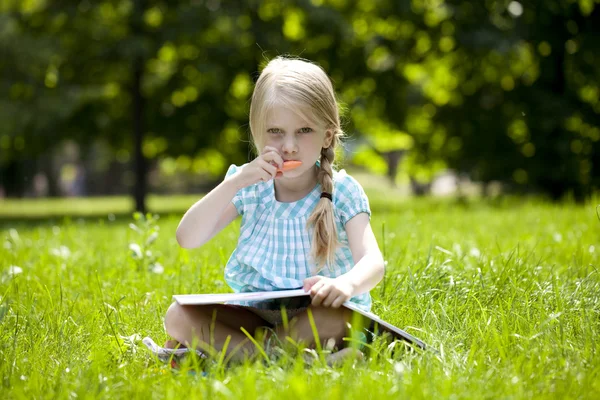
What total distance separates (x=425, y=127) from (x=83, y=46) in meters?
8.34

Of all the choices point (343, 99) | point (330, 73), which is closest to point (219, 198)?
point (343, 99)

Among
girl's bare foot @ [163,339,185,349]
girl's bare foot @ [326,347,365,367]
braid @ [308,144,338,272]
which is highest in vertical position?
braid @ [308,144,338,272]

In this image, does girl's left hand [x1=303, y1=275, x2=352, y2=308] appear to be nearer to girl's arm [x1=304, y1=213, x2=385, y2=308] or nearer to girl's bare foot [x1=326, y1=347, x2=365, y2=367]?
girl's arm [x1=304, y1=213, x2=385, y2=308]

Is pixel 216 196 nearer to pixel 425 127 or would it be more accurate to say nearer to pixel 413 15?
pixel 413 15

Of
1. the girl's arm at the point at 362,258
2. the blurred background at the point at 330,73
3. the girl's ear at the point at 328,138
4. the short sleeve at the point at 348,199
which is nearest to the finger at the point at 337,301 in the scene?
the girl's arm at the point at 362,258

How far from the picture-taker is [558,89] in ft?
48.9

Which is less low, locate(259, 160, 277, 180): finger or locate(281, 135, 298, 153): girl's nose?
locate(281, 135, 298, 153): girl's nose

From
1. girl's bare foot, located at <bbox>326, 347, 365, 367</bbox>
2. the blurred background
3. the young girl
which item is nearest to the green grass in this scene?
girl's bare foot, located at <bbox>326, 347, 365, 367</bbox>

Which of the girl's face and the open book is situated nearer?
the open book

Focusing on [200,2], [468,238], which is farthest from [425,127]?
[468,238]

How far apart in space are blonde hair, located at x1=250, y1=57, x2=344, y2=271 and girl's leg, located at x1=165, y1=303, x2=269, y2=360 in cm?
37

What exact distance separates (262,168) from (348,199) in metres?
0.38

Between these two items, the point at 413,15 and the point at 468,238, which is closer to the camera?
the point at 468,238

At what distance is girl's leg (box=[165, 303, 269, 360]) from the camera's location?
2.43 metres
